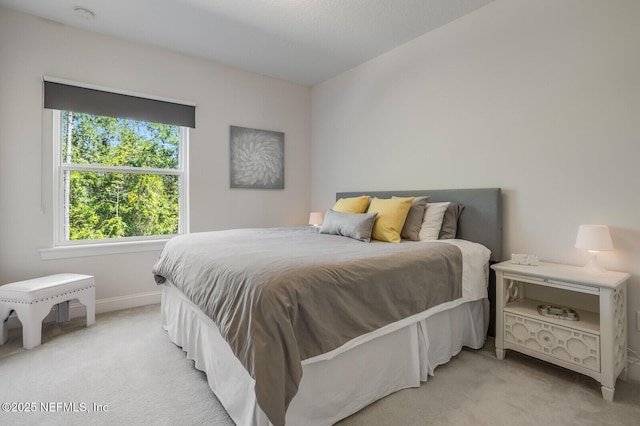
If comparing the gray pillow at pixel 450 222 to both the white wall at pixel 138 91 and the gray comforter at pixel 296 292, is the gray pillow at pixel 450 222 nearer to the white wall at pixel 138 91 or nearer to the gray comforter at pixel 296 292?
the gray comforter at pixel 296 292

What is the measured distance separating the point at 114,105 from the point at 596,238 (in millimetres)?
4082

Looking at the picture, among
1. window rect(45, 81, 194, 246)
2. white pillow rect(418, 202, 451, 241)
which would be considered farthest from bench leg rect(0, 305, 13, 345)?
white pillow rect(418, 202, 451, 241)

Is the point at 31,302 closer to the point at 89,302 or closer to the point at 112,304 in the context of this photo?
the point at 89,302

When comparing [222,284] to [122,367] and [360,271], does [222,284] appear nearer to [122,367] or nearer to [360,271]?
[360,271]

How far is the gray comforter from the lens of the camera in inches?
46.2

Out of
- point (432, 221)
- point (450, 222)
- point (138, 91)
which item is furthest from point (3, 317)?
point (450, 222)

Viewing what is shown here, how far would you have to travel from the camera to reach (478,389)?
69.9 inches

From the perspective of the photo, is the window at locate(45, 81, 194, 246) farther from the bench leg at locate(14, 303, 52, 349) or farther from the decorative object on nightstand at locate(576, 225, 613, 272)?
the decorative object on nightstand at locate(576, 225, 613, 272)

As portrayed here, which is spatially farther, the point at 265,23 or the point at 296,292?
the point at 265,23

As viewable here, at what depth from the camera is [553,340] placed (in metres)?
Answer: 1.88

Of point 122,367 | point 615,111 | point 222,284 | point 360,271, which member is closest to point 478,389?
point 360,271

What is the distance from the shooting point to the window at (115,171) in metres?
2.94

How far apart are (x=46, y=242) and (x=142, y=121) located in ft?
4.83

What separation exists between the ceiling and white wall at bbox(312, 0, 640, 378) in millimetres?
278
